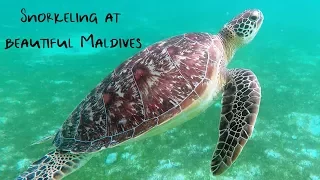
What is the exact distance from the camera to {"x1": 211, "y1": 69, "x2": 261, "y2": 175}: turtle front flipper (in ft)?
9.09

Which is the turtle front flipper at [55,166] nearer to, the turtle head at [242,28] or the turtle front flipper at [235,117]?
the turtle front flipper at [235,117]

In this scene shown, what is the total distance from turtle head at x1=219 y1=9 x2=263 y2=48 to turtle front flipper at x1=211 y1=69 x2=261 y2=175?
3.37ft

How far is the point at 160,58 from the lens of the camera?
11.0 ft

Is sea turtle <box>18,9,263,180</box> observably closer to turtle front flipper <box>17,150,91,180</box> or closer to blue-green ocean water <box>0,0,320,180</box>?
turtle front flipper <box>17,150,91,180</box>

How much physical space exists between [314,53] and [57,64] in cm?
1313

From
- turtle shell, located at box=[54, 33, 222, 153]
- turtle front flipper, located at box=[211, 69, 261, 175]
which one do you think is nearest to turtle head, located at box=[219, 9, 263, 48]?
turtle front flipper, located at box=[211, 69, 261, 175]

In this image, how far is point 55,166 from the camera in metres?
3.24

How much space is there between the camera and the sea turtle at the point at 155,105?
3.00 metres

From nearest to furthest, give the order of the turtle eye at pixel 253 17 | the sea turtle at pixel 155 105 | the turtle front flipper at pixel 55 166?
1. the sea turtle at pixel 155 105
2. the turtle front flipper at pixel 55 166
3. the turtle eye at pixel 253 17

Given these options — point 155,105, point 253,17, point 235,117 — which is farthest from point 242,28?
Answer: point 155,105

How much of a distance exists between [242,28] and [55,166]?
11.3 feet

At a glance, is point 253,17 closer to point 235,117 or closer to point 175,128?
point 235,117

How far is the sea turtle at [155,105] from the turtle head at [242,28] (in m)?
1.05

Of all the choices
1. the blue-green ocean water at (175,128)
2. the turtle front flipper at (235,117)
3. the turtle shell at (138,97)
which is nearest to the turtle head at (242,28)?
the turtle front flipper at (235,117)
